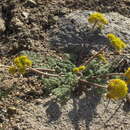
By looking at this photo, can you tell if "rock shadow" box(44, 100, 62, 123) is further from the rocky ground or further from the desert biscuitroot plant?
the desert biscuitroot plant

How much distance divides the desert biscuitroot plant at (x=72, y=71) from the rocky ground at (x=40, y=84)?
18 cm

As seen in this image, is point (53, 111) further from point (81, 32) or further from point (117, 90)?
point (81, 32)

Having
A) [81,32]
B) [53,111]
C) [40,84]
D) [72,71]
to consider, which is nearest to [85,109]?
[53,111]

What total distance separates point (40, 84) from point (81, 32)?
1.39m

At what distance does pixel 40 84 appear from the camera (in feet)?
18.1

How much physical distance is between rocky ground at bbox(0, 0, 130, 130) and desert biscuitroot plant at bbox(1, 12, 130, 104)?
182 millimetres

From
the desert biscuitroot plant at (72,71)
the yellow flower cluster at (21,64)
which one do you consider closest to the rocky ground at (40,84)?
Answer: the desert biscuitroot plant at (72,71)

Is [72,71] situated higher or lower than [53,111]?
higher

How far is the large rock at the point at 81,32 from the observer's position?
20.3 ft

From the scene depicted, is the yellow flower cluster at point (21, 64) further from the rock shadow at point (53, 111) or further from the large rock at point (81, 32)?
the large rock at point (81, 32)

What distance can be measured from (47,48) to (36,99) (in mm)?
1209

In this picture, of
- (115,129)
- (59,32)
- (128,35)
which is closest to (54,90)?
(115,129)

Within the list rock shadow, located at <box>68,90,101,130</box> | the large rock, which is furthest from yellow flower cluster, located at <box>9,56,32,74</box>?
the large rock

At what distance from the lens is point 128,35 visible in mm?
6258
